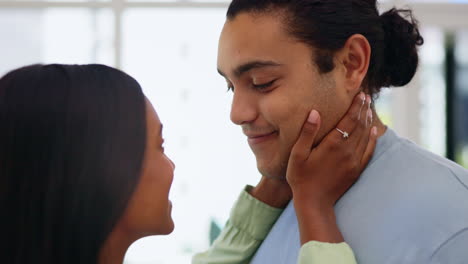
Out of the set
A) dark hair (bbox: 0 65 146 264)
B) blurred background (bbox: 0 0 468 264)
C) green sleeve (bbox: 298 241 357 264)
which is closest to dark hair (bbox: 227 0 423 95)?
green sleeve (bbox: 298 241 357 264)

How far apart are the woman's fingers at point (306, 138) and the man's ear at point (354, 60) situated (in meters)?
0.13

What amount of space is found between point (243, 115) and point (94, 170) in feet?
1.76

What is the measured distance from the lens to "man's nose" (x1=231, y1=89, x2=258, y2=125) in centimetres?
138

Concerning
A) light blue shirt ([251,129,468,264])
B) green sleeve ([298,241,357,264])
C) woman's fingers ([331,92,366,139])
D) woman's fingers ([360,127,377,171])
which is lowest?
green sleeve ([298,241,357,264])

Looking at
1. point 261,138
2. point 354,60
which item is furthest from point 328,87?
point 261,138

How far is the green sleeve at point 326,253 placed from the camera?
1.17m

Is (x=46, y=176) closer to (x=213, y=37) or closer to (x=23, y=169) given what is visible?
(x=23, y=169)

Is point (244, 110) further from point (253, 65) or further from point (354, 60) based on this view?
point (354, 60)

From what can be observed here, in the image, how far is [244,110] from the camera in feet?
4.52

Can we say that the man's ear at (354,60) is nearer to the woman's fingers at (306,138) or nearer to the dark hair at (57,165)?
the woman's fingers at (306,138)

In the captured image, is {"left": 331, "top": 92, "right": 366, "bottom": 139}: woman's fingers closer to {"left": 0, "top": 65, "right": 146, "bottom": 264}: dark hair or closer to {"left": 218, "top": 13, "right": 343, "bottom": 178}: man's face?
{"left": 218, "top": 13, "right": 343, "bottom": 178}: man's face

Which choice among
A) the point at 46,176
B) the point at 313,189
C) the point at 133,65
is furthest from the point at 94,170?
the point at 133,65

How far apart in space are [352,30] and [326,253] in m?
0.52

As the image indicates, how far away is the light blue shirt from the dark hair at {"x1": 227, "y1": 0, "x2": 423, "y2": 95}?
0.58 ft
